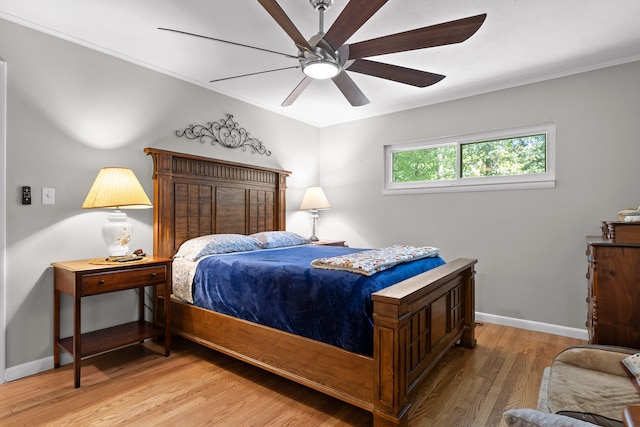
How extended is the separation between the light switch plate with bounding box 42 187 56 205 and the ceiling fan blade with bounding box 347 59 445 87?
2.27 metres

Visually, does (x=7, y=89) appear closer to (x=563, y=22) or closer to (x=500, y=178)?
(x=563, y=22)

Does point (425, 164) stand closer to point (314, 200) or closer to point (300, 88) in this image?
point (314, 200)

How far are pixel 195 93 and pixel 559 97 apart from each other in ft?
11.4

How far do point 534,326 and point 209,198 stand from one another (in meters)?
3.39

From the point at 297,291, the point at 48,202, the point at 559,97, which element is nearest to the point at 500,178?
the point at 559,97

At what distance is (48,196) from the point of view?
236 cm

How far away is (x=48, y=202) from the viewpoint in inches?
93.0

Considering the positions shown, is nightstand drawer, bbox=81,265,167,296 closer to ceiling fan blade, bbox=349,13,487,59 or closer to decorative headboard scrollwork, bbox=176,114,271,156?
decorative headboard scrollwork, bbox=176,114,271,156

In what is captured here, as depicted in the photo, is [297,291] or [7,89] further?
[7,89]

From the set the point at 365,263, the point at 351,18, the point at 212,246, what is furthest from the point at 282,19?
the point at 212,246

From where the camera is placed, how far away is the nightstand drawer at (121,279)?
2.14 m

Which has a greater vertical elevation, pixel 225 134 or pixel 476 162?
pixel 225 134

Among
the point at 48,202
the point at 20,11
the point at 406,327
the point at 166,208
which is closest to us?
the point at 406,327

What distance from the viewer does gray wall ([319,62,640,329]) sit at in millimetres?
2826
